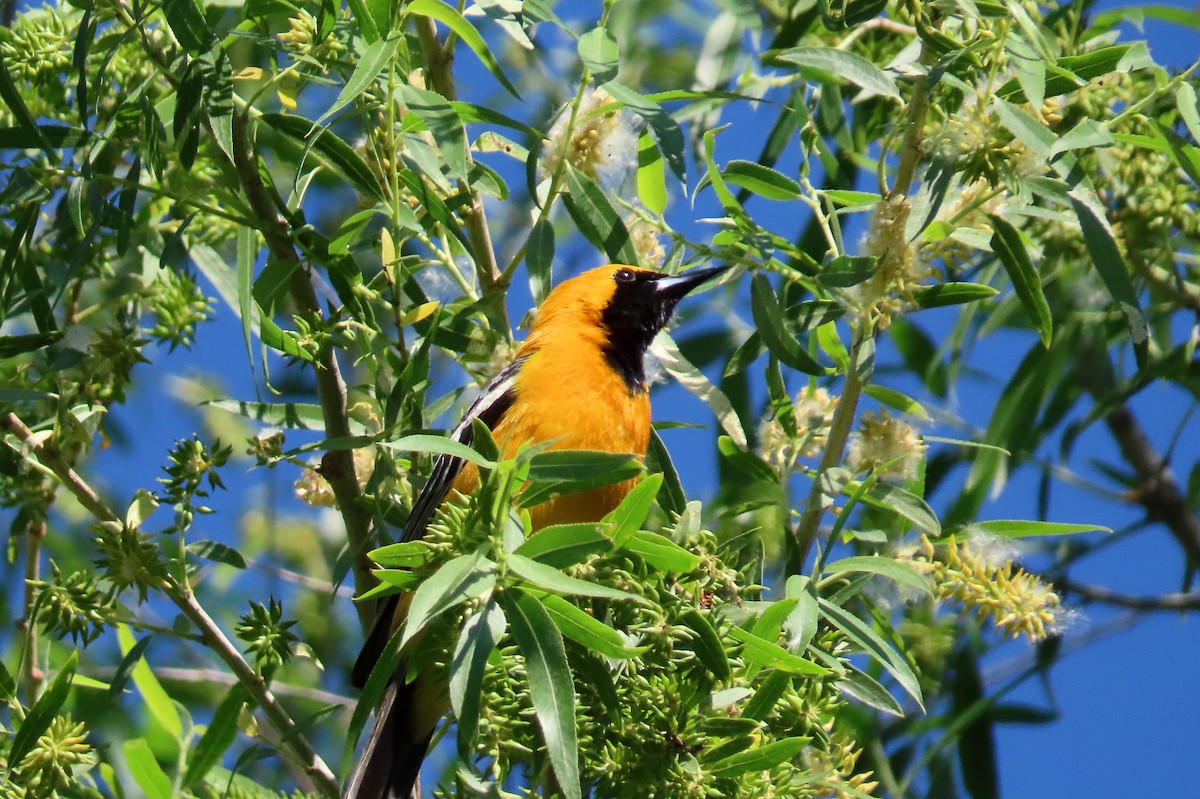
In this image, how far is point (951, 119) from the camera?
2.29 meters

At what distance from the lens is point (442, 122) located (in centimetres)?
226

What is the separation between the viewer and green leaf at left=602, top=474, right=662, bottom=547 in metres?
1.84

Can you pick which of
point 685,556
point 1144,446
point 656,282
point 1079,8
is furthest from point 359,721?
point 1144,446

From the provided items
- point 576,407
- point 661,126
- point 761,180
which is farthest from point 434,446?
point 576,407

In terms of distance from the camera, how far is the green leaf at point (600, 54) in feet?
7.04

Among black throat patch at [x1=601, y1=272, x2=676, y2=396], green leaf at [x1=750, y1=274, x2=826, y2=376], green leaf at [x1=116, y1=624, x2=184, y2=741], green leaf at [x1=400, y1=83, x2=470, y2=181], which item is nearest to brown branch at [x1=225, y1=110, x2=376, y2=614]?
green leaf at [x1=400, y1=83, x2=470, y2=181]

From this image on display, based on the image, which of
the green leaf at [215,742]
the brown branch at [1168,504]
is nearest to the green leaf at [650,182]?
the green leaf at [215,742]

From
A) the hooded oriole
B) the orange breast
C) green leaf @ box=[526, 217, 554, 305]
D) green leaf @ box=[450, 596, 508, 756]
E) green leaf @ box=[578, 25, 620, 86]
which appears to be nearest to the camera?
green leaf @ box=[450, 596, 508, 756]

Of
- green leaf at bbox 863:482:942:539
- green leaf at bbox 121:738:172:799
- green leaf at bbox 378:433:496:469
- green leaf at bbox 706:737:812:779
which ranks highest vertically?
green leaf at bbox 863:482:942:539

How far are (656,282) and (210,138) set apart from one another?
128 cm

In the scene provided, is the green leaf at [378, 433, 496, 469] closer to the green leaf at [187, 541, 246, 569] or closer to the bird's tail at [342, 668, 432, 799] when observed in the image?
the green leaf at [187, 541, 246, 569]

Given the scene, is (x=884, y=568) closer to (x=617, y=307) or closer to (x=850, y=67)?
(x=850, y=67)

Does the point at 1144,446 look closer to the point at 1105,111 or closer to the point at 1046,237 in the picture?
the point at 1046,237

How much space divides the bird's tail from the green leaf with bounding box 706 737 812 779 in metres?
0.99
